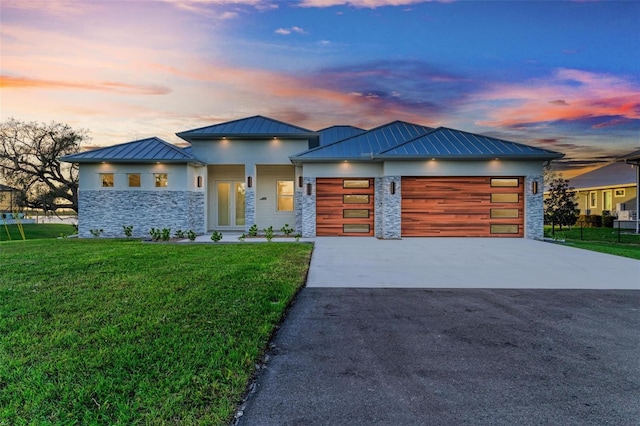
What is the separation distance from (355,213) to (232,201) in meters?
6.30

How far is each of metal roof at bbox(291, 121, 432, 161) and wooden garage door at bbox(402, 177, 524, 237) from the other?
6.84 feet

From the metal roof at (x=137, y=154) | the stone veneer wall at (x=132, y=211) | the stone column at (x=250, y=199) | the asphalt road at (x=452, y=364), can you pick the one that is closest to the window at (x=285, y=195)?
the stone column at (x=250, y=199)

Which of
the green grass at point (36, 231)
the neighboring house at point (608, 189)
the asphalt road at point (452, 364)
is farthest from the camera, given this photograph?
the neighboring house at point (608, 189)

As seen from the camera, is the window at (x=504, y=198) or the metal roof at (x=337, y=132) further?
the metal roof at (x=337, y=132)

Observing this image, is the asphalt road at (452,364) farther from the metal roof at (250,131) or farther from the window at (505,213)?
the metal roof at (250,131)

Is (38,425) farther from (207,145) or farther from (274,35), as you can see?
(207,145)

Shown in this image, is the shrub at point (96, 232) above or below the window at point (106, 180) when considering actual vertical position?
below

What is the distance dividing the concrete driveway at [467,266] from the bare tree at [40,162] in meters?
19.8

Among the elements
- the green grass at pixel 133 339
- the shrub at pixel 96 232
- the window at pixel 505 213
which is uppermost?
the window at pixel 505 213

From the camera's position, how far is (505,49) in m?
12.0

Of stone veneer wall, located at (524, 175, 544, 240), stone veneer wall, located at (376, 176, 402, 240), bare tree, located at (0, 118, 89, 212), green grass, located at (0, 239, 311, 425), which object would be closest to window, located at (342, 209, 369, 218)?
stone veneer wall, located at (376, 176, 402, 240)

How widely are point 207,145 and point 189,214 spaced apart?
3.19 m

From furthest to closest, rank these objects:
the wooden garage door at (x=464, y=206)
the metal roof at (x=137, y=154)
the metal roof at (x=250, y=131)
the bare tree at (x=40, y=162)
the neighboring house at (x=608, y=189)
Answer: the neighboring house at (x=608, y=189) → the bare tree at (x=40, y=162) → the metal roof at (x=250, y=131) → the metal roof at (x=137, y=154) → the wooden garage door at (x=464, y=206)

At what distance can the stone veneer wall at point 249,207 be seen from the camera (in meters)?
14.7
